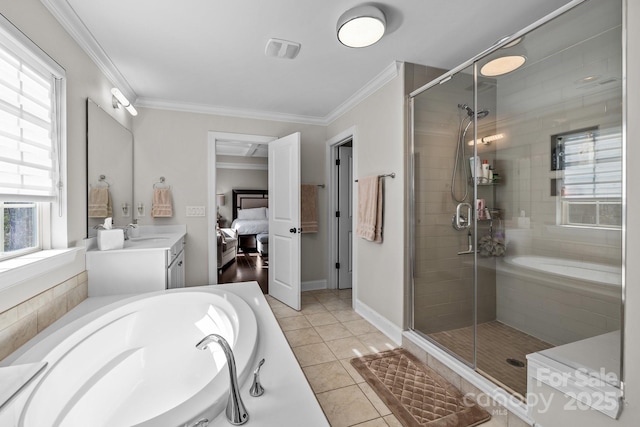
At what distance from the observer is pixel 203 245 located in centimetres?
341

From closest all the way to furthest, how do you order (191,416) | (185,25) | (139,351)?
(191,416) < (139,351) < (185,25)

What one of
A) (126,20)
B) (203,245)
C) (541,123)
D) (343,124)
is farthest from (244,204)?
(541,123)

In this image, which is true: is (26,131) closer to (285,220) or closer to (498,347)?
(285,220)

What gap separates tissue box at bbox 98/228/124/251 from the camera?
83.0 inches

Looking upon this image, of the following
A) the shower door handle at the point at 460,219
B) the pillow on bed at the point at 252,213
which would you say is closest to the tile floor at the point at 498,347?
the shower door handle at the point at 460,219

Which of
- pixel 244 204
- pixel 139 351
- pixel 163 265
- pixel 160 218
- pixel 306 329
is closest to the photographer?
pixel 139 351

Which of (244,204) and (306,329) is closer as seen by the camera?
(306,329)

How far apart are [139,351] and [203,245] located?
176 centimetres

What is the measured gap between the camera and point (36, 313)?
4.76ft

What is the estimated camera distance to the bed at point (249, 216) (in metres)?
6.63

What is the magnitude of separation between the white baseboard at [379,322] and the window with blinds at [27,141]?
2.54 meters

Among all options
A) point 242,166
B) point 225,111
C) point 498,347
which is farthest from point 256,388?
point 242,166

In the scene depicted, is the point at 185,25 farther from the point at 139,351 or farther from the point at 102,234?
the point at 139,351

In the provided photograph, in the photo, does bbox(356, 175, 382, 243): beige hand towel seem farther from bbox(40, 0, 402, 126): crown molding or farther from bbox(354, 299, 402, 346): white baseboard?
bbox(40, 0, 402, 126): crown molding
